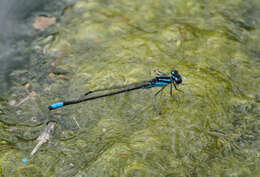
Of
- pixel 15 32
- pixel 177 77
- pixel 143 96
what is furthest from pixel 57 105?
pixel 15 32

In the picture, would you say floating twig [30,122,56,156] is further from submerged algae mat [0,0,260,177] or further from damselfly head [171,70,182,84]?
damselfly head [171,70,182,84]

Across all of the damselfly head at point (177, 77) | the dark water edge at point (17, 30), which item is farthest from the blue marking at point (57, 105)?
the damselfly head at point (177, 77)

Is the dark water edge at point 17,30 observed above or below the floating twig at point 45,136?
above

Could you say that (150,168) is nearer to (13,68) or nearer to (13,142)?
(13,142)

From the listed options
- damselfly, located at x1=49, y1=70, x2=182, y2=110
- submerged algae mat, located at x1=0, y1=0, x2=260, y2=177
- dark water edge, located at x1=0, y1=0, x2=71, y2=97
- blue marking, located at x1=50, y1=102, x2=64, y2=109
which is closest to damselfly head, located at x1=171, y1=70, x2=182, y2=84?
damselfly, located at x1=49, y1=70, x2=182, y2=110

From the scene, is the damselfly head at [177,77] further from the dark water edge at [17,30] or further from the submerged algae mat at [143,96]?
the dark water edge at [17,30]
